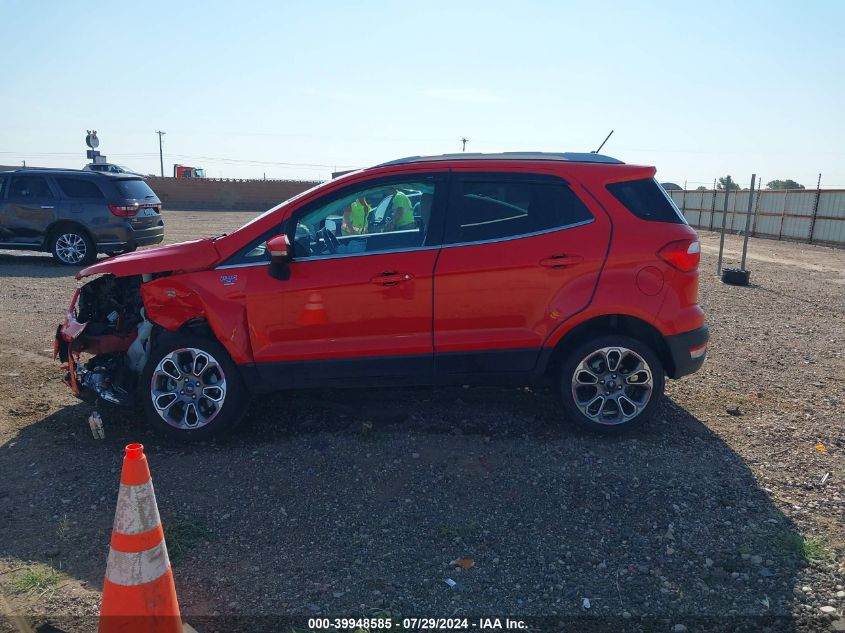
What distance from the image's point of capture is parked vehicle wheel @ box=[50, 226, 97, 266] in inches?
497

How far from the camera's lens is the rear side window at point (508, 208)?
178 inches

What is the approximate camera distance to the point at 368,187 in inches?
181

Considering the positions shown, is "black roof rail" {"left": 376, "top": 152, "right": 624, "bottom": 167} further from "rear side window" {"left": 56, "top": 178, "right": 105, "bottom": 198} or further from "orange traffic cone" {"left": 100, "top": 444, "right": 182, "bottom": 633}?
"rear side window" {"left": 56, "top": 178, "right": 105, "bottom": 198}

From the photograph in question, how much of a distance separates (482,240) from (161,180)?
4145cm

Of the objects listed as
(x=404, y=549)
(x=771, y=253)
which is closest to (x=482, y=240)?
(x=404, y=549)

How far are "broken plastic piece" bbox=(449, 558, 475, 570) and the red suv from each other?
1.53 metres

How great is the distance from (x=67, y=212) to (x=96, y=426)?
31.1ft

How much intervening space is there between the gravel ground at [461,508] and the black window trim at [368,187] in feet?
4.13

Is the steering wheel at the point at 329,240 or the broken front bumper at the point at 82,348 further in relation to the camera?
the broken front bumper at the point at 82,348

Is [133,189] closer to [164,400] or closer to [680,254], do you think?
[164,400]

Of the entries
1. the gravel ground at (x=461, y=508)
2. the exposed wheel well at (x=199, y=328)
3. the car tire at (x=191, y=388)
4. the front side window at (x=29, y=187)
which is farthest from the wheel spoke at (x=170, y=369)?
the front side window at (x=29, y=187)

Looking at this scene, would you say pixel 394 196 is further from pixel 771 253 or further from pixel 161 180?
pixel 161 180

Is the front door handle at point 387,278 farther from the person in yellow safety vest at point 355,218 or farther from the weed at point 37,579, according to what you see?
the weed at point 37,579

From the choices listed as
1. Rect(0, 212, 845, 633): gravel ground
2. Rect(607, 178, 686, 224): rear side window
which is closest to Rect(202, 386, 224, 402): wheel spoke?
Rect(0, 212, 845, 633): gravel ground
